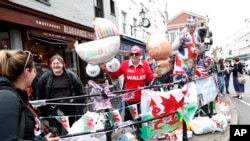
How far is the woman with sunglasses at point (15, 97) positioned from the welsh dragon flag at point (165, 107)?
233 cm

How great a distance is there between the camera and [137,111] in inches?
190

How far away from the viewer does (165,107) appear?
4.64 metres

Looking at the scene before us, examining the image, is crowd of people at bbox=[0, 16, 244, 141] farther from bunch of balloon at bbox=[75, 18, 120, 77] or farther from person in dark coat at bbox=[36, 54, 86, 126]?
bunch of balloon at bbox=[75, 18, 120, 77]

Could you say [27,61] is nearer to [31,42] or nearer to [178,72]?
[178,72]

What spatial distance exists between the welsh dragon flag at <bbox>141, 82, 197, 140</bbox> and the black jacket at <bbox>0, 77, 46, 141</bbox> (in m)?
2.61

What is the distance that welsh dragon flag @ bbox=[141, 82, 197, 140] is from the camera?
15.0 feet

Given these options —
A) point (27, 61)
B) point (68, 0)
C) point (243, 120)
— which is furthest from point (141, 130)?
point (68, 0)

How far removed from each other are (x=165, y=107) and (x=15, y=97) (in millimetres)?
3006

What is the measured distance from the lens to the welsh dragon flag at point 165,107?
457 cm

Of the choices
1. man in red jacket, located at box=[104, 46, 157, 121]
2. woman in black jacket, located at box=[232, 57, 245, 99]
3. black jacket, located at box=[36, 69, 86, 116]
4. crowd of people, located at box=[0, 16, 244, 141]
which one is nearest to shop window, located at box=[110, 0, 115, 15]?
woman in black jacket, located at box=[232, 57, 245, 99]

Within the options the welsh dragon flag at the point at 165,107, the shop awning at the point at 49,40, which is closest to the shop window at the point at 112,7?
the shop awning at the point at 49,40

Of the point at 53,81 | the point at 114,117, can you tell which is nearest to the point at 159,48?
the point at 114,117

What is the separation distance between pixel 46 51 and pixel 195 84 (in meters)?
7.12

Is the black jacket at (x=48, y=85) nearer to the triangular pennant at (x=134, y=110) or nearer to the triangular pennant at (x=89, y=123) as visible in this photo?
the triangular pennant at (x=134, y=110)
